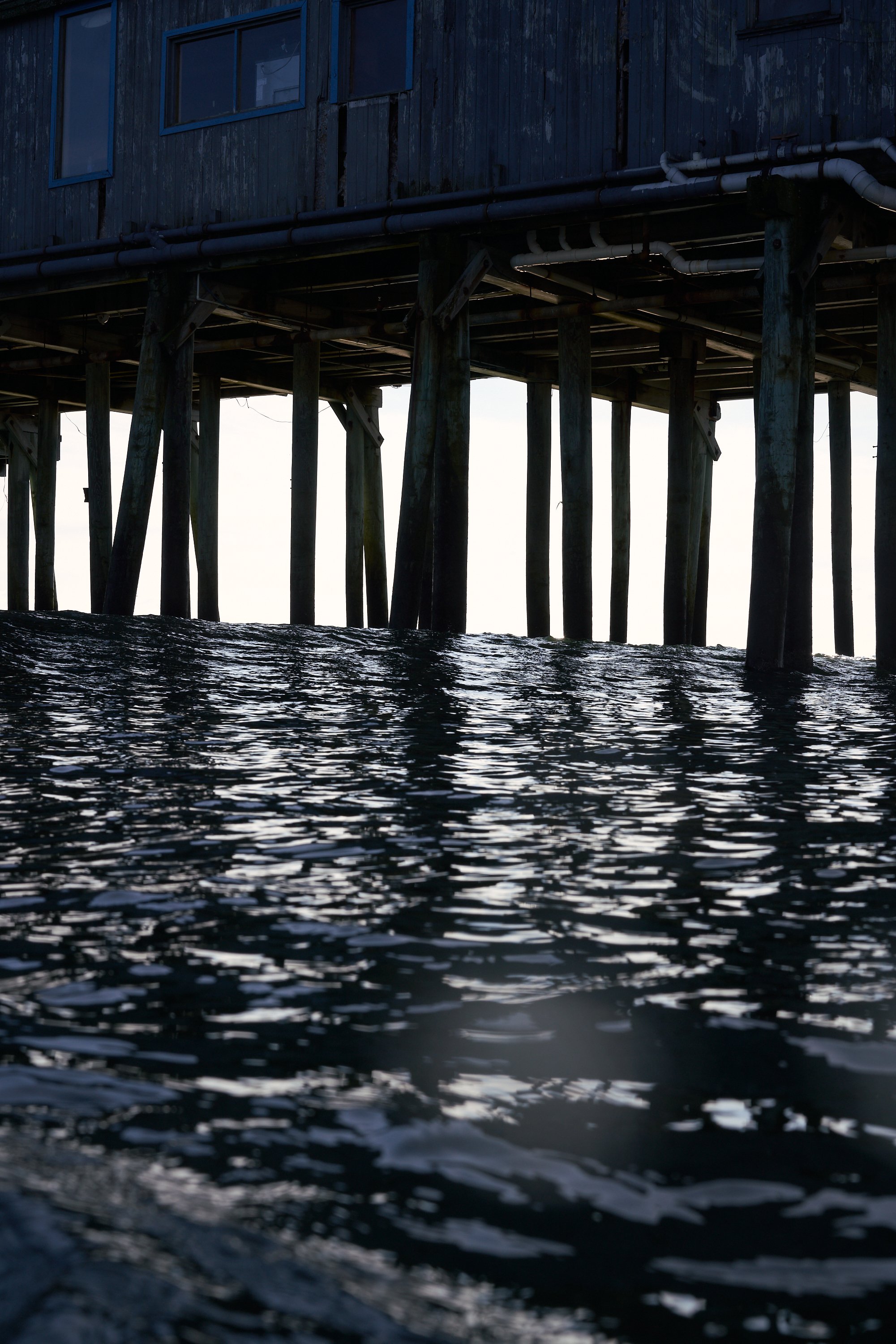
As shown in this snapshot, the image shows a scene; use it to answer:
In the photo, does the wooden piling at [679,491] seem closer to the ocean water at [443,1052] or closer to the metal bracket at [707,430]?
the metal bracket at [707,430]

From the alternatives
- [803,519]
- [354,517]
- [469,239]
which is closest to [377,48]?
[469,239]

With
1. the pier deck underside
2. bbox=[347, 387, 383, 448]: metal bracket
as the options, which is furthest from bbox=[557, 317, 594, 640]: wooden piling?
bbox=[347, 387, 383, 448]: metal bracket

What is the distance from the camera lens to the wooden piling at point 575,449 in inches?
698

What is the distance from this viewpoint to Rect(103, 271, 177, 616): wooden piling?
16.5 m

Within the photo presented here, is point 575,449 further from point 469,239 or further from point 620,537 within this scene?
point 620,537

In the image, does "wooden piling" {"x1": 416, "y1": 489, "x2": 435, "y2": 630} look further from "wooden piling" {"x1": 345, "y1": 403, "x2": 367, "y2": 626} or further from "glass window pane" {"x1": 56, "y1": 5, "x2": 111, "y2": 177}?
"glass window pane" {"x1": 56, "y1": 5, "x2": 111, "y2": 177}

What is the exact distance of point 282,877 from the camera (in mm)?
4676

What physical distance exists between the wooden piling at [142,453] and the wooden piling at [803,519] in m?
7.01

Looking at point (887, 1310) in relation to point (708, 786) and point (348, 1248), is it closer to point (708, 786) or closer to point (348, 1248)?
point (348, 1248)

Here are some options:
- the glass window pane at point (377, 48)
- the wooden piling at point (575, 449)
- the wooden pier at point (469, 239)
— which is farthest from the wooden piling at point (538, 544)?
the glass window pane at point (377, 48)

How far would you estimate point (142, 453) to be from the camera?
1681 centimetres

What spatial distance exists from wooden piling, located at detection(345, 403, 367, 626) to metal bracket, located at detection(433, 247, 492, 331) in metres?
9.61

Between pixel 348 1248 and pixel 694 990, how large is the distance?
150cm

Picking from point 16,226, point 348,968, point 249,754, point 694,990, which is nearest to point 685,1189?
point 694,990
